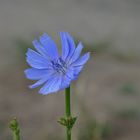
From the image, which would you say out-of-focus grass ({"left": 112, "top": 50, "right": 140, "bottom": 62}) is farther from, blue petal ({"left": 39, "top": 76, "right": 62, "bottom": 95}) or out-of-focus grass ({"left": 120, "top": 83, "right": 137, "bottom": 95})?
blue petal ({"left": 39, "top": 76, "right": 62, "bottom": 95})

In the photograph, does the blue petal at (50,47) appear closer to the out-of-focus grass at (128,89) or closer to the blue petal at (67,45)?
the blue petal at (67,45)

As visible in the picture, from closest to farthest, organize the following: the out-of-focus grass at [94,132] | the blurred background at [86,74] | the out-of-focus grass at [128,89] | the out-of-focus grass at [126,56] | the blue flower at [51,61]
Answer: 1. the blue flower at [51,61]
2. the out-of-focus grass at [94,132]
3. the blurred background at [86,74]
4. the out-of-focus grass at [128,89]
5. the out-of-focus grass at [126,56]

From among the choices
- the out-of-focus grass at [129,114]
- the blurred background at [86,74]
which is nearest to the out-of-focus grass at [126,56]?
the blurred background at [86,74]

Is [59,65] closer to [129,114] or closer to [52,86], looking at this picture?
[52,86]

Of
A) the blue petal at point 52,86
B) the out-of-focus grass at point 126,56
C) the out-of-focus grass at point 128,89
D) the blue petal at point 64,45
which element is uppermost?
the out-of-focus grass at point 126,56

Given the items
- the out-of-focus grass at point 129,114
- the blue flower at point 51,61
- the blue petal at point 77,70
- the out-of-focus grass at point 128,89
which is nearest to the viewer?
the blue petal at point 77,70

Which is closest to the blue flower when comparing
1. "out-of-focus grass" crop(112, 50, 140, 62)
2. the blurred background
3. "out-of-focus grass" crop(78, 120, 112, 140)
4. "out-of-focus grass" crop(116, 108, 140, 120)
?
the blurred background

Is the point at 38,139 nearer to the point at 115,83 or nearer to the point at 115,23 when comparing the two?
the point at 115,83
